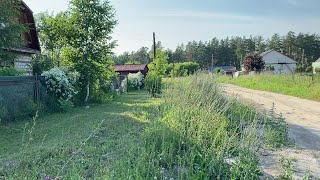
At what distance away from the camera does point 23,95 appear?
37.4ft

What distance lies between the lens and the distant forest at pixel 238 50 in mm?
86938

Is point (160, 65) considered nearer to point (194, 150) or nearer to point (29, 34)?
point (29, 34)

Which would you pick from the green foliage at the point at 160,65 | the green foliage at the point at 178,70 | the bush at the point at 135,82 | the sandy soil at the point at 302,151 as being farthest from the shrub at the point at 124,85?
the sandy soil at the point at 302,151

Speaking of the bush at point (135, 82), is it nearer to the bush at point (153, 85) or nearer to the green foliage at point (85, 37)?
the bush at point (153, 85)

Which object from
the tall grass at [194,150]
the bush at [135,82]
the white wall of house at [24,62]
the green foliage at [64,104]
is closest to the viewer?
the tall grass at [194,150]

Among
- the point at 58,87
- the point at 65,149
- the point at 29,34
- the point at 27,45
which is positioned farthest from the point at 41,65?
the point at 65,149

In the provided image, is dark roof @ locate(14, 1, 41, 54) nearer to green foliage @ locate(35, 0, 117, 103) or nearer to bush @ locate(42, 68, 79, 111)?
green foliage @ locate(35, 0, 117, 103)

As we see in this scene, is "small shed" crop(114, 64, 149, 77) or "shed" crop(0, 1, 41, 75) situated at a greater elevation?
"shed" crop(0, 1, 41, 75)

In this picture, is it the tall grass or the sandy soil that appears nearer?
the tall grass

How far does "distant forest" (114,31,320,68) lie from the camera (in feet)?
285

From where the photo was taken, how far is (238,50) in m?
94.3

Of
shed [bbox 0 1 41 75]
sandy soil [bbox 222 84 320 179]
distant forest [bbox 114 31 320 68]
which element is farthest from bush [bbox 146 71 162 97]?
distant forest [bbox 114 31 320 68]

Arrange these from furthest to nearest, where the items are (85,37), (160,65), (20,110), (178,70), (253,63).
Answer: (253,63) < (160,65) < (178,70) < (85,37) < (20,110)

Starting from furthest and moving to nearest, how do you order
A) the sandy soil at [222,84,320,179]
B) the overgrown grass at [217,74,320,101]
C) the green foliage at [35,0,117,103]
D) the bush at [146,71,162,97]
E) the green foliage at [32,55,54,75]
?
the overgrown grass at [217,74,320,101], the bush at [146,71,162,97], the green foliage at [32,55,54,75], the green foliage at [35,0,117,103], the sandy soil at [222,84,320,179]
